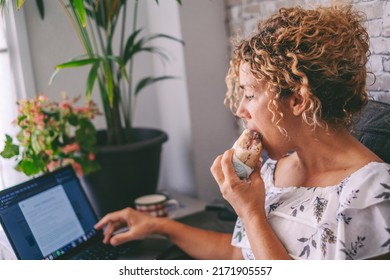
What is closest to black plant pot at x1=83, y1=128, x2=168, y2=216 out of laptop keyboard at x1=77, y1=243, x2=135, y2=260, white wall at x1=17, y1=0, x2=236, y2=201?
white wall at x1=17, y1=0, x2=236, y2=201

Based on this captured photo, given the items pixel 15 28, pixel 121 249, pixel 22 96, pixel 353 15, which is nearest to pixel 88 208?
pixel 121 249

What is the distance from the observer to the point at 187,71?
1925 mm

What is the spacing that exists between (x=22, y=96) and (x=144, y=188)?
1.82 ft

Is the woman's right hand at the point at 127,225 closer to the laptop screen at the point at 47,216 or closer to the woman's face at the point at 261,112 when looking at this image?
the laptop screen at the point at 47,216

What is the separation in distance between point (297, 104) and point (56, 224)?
0.77 m

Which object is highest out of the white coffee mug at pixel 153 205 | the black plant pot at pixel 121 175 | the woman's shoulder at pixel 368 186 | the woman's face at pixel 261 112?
the woman's face at pixel 261 112

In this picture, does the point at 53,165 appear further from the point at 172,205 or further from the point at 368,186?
the point at 368,186

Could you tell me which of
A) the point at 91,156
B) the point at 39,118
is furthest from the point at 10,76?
the point at 91,156

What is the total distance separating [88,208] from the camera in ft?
5.06

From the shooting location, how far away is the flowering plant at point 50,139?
1.59 m

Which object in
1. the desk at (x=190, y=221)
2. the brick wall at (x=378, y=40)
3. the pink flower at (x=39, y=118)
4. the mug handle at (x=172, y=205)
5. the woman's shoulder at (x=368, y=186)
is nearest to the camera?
the woman's shoulder at (x=368, y=186)

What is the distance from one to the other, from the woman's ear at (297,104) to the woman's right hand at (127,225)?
22.7 inches

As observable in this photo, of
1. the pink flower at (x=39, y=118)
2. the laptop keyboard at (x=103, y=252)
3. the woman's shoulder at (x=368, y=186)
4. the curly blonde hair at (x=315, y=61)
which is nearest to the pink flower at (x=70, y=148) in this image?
the pink flower at (x=39, y=118)
